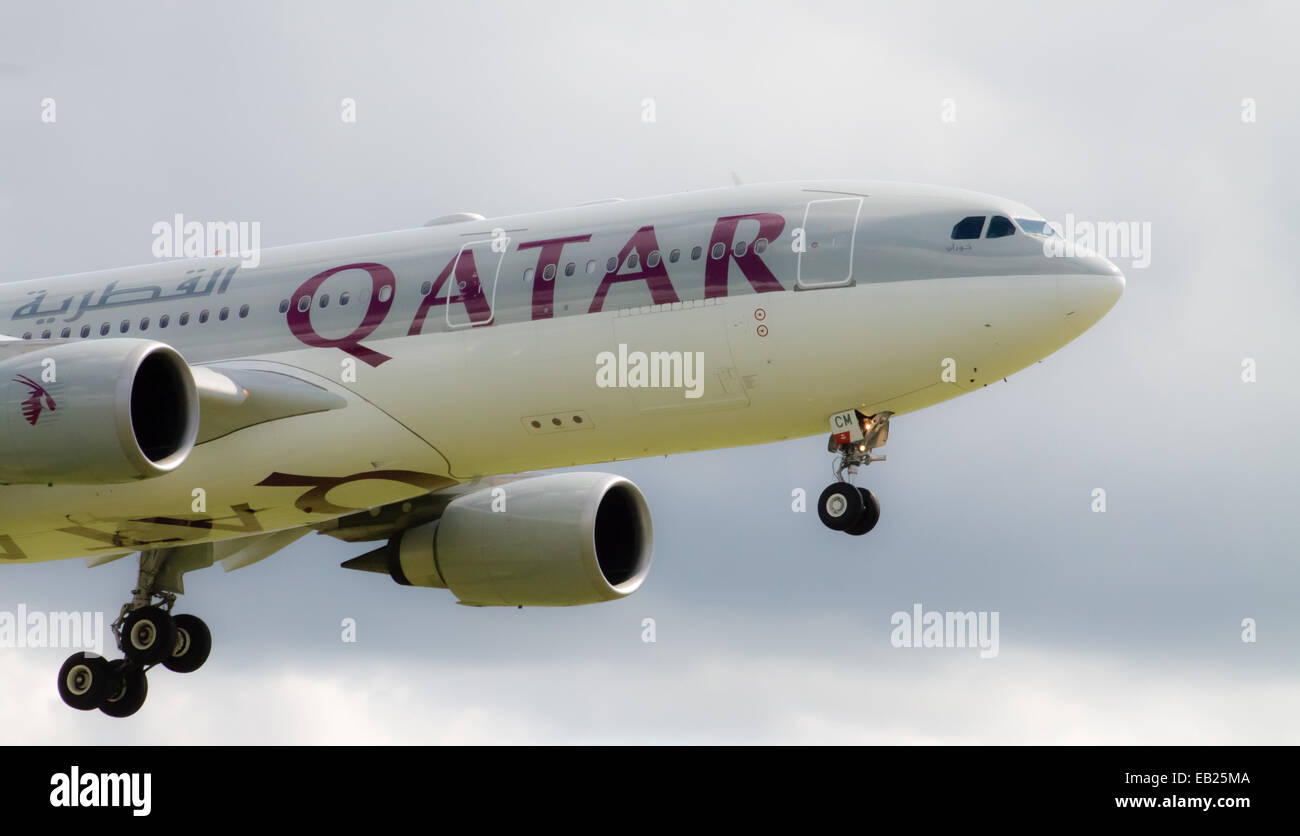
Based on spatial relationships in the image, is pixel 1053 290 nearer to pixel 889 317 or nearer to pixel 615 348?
pixel 889 317

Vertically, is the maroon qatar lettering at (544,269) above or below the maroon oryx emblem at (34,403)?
above

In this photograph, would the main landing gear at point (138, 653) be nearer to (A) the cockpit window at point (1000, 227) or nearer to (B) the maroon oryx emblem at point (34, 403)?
(B) the maroon oryx emblem at point (34, 403)

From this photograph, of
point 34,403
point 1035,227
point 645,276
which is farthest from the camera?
point 645,276

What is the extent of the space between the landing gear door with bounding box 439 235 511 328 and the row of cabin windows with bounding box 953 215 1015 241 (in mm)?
6101

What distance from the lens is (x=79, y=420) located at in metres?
25.4

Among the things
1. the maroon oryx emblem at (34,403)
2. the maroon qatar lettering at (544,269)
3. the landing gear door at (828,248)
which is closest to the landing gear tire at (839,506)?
the landing gear door at (828,248)

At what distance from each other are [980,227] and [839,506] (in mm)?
3947

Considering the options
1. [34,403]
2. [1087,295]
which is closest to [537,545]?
[34,403]

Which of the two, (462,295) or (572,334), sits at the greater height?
(462,295)

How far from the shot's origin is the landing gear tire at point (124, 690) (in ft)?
105

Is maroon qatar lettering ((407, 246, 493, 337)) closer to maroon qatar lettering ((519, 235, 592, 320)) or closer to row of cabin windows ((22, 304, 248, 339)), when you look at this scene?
maroon qatar lettering ((519, 235, 592, 320))

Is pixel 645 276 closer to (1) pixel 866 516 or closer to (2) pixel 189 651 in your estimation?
(1) pixel 866 516

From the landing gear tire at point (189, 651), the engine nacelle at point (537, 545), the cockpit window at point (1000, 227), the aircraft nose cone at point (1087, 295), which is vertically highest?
the cockpit window at point (1000, 227)

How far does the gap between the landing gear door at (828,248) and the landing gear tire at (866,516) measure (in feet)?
8.89
